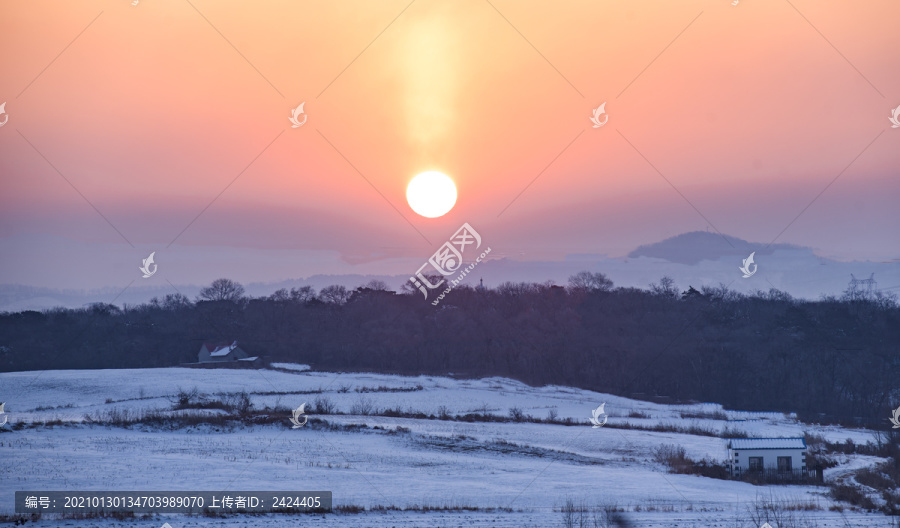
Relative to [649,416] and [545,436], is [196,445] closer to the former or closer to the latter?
[545,436]

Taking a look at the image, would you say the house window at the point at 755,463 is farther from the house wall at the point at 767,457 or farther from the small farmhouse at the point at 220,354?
the small farmhouse at the point at 220,354

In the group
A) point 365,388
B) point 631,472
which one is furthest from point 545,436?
point 365,388

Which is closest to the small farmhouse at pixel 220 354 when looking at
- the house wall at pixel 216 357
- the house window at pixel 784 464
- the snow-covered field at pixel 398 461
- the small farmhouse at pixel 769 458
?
the house wall at pixel 216 357

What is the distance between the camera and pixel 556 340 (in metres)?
81.4

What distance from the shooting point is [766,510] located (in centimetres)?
2183

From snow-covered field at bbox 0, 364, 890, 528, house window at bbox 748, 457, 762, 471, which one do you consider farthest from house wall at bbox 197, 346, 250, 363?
house window at bbox 748, 457, 762, 471

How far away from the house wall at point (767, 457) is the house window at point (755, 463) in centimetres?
12

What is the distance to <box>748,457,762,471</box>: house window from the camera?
30.9m

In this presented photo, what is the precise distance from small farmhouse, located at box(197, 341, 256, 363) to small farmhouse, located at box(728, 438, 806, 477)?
52.7 meters

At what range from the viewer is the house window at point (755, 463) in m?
30.9

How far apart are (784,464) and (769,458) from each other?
1.93 ft

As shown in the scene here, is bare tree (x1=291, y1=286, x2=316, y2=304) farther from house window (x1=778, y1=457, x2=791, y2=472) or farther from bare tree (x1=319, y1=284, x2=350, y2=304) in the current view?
house window (x1=778, y1=457, x2=791, y2=472)

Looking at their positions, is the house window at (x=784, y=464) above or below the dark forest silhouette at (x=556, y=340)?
below

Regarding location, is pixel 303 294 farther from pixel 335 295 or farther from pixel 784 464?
pixel 784 464
